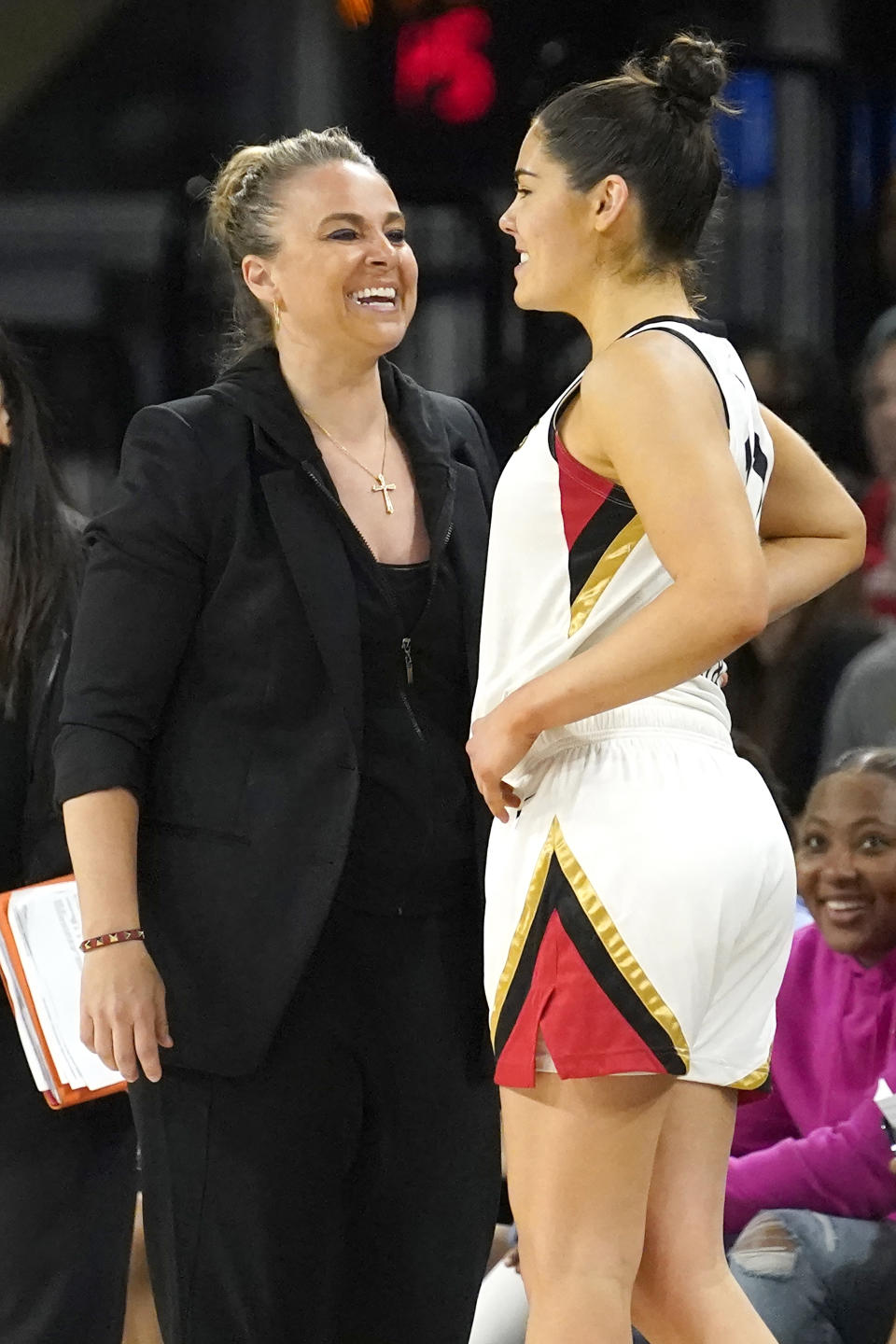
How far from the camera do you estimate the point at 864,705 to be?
9.57 feet

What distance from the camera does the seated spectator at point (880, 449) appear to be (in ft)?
9.80

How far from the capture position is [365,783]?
70.9 inches

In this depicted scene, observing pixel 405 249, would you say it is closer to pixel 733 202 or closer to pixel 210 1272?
pixel 210 1272

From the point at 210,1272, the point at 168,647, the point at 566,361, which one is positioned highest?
the point at 566,361

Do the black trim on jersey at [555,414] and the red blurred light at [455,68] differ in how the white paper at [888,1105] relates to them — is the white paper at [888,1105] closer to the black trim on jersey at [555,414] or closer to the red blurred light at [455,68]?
the black trim on jersey at [555,414]

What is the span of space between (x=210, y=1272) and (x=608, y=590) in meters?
0.81

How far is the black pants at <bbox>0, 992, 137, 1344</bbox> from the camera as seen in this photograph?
2.07 m

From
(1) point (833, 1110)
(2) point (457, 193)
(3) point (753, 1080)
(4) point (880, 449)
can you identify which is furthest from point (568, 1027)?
(2) point (457, 193)

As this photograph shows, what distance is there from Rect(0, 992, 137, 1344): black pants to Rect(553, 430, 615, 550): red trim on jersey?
1003 mm

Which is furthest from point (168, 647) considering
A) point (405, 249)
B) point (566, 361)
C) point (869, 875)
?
point (566, 361)

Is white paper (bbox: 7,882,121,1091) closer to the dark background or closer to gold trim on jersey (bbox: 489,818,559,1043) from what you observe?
gold trim on jersey (bbox: 489,818,559,1043)

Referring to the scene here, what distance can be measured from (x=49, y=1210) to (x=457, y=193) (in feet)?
6.45

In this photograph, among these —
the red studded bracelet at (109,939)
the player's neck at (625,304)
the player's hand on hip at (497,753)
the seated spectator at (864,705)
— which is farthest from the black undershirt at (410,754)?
the seated spectator at (864,705)

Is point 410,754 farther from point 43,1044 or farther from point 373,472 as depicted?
point 43,1044
